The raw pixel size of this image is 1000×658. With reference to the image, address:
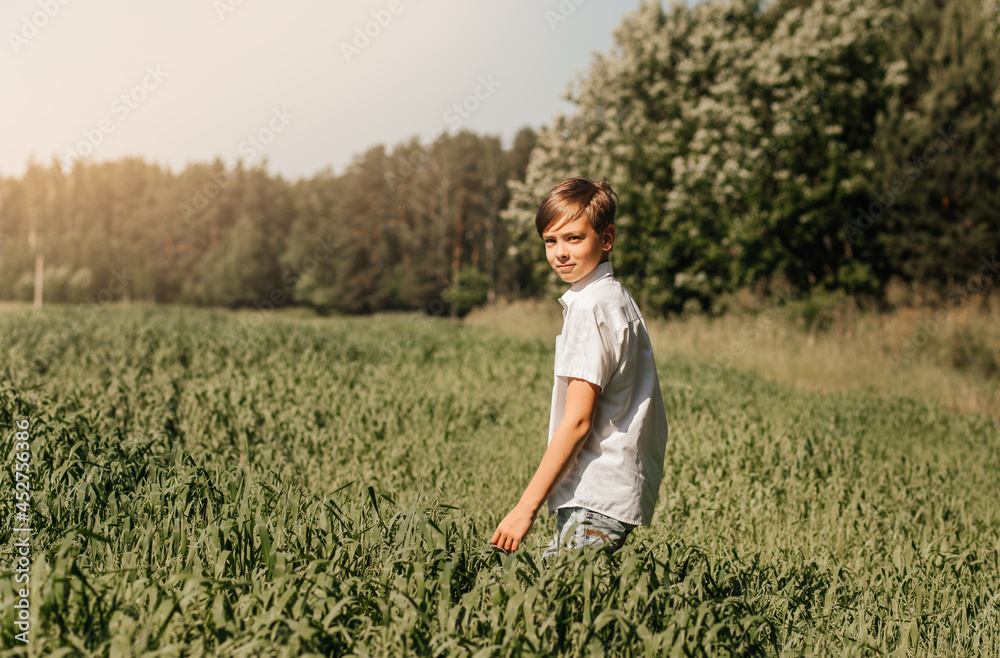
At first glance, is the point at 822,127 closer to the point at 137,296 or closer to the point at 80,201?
the point at 137,296

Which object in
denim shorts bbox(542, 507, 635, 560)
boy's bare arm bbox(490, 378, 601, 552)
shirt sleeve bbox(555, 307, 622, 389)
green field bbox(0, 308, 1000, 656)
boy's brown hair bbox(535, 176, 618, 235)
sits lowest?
green field bbox(0, 308, 1000, 656)

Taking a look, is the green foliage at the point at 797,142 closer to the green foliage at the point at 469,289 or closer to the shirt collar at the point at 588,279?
the shirt collar at the point at 588,279

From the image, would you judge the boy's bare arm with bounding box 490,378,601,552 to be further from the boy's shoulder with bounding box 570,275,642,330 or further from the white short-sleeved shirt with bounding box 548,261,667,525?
the boy's shoulder with bounding box 570,275,642,330

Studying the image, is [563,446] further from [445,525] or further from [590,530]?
[445,525]

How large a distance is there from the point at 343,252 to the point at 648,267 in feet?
107

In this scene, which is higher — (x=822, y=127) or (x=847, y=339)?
(x=822, y=127)

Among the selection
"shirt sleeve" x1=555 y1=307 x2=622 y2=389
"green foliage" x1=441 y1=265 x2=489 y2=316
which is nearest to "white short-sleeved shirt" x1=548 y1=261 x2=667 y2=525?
"shirt sleeve" x1=555 y1=307 x2=622 y2=389

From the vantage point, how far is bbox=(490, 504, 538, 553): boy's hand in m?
2.06

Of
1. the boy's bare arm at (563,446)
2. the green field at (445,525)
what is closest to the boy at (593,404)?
the boy's bare arm at (563,446)

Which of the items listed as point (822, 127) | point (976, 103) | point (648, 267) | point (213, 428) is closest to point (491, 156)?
point (648, 267)

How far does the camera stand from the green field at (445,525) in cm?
188

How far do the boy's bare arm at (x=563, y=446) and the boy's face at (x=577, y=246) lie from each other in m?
0.44

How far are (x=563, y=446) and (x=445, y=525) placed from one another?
0.73m

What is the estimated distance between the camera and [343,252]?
1892 inches
